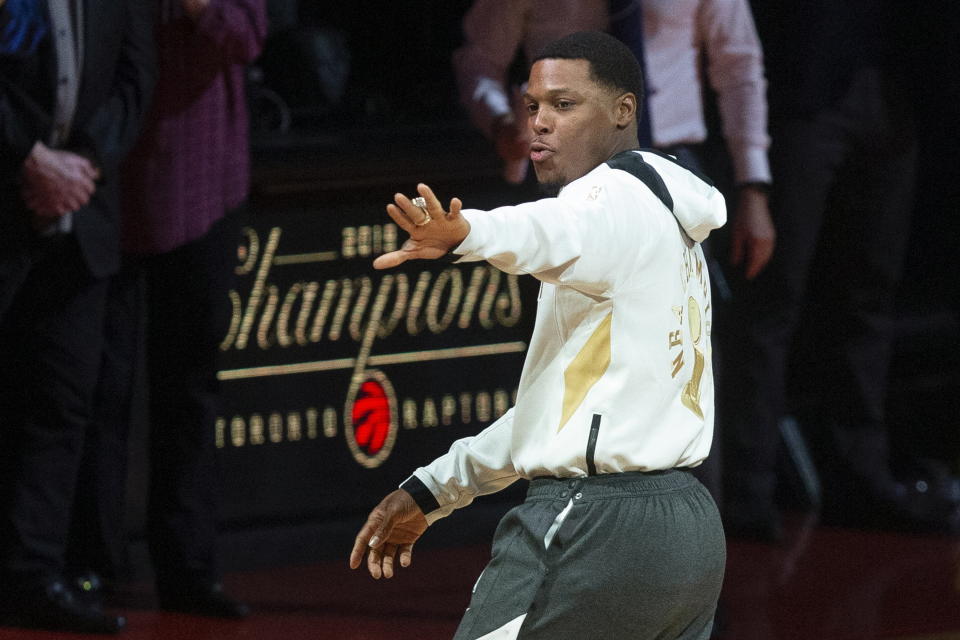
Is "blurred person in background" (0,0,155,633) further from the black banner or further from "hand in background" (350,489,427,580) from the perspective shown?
"hand in background" (350,489,427,580)

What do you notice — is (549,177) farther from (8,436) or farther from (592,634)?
(8,436)

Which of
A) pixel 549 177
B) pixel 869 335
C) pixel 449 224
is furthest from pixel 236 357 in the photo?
pixel 449 224

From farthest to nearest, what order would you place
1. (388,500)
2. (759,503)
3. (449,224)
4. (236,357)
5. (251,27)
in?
(759,503), (236,357), (251,27), (388,500), (449,224)

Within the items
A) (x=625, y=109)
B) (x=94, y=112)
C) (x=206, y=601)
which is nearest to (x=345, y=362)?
(x=206, y=601)

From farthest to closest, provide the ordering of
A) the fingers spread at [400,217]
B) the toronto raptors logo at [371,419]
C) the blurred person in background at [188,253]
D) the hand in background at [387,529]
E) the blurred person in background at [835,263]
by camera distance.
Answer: the blurred person in background at [835,263], the toronto raptors logo at [371,419], the blurred person in background at [188,253], the hand in background at [387,529], the fingers spread at [400,217]

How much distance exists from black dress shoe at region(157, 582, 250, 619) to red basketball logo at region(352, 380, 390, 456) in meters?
0.80

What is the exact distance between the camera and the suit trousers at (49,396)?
403 centimetres

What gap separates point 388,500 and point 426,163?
253 centimetres

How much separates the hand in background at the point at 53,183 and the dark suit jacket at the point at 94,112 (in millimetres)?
33

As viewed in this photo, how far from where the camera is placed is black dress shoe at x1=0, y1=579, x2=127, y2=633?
13.1ft

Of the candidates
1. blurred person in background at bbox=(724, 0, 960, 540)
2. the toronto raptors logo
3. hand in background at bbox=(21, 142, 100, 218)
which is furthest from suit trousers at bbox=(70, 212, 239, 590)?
blurred person in background at bbox=(724, 0, 960, 540)

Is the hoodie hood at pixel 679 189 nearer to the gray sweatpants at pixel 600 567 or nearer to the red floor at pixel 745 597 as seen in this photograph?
the gray sweatpants at pixel 600 567

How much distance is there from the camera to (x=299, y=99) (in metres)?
5.35

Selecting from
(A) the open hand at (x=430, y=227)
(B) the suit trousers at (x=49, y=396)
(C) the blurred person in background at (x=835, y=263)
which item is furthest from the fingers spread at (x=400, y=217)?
(C) the blurred person in background at (x=835, y=263)
